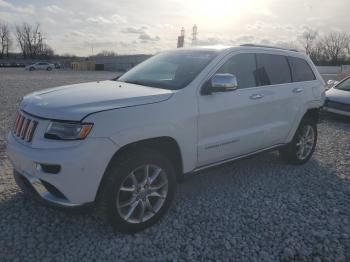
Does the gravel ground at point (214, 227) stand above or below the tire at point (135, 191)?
below

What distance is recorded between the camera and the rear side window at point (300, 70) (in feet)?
16.6

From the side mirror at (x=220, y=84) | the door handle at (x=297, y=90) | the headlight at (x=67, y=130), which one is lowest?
the headlight at (x=67, y=130)

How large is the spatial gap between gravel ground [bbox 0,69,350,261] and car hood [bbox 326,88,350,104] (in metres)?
5.22

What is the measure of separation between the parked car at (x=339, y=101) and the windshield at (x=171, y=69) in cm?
662

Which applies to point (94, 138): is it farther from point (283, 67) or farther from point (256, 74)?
point (283, 67)

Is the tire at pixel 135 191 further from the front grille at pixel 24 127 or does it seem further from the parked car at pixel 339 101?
the parked car at pixel 339 101

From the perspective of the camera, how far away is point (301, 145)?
530 cm

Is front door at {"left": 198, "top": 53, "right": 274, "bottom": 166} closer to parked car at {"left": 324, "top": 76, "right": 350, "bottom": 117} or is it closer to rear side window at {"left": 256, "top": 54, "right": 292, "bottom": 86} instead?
rear side window at {"left": 256, "top": 54, "right": 292, "bottom": 86}

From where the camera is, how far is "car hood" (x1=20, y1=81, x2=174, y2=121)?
282cm

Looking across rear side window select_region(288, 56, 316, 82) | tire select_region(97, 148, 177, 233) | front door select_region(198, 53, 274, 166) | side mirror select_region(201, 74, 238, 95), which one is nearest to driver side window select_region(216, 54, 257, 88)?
front door select_region(198, 53, 274, 166)

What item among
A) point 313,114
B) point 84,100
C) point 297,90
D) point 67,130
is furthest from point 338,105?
point 67,130

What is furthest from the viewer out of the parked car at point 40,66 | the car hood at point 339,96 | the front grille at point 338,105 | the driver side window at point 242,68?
the parked car at point 40,66

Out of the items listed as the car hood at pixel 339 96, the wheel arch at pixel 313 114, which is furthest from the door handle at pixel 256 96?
the car hood at pixel 339 96

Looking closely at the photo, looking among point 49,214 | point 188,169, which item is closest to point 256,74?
point 188,169
